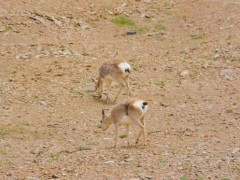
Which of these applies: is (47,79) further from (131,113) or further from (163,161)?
Result: (163,161)

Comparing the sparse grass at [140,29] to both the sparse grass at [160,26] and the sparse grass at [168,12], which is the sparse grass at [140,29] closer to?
the sparse grass at [160,26]

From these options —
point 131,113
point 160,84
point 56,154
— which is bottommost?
point 56,154

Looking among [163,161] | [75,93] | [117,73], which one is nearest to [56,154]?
[163,161]

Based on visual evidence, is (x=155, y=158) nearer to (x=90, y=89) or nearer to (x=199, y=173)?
(x=199, y=173)

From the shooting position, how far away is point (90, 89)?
768 inches

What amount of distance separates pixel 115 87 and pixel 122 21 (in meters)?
6.70

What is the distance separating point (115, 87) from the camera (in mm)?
20156

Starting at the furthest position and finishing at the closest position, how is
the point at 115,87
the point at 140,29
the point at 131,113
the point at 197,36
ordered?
1. the point at 140,29
2. the point at 197,36
3. the point at 115,87
4. the point at 131,113

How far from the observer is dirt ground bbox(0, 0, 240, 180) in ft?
42.0

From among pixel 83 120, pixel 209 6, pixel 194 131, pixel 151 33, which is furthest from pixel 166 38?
pixel 194 131

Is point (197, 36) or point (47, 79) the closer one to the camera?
point (47, 79)

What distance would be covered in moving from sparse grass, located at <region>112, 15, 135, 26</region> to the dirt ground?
190 mm

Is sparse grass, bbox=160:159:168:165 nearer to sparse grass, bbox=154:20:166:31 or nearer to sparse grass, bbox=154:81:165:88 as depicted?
sparse grass, bbox=154:81:165:88

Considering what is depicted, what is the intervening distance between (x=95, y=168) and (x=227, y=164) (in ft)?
8.44
